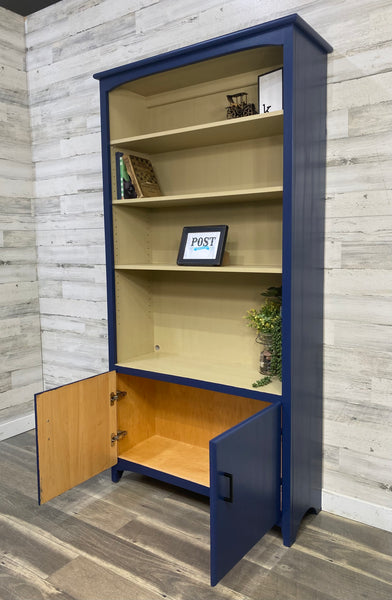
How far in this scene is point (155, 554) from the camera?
1.92m

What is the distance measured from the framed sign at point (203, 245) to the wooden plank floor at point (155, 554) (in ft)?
3.62

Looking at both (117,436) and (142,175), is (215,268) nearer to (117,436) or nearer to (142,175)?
(142,175)

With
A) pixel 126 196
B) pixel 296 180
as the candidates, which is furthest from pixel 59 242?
pixel 296 180

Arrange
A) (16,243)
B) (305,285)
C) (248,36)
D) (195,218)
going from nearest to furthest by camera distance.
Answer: (248,36), (305,285), (195,218), (16,243)

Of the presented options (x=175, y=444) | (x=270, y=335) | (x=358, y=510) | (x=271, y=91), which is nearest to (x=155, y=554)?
(x=175, y=444)

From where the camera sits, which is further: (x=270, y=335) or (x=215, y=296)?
(x=215, y=296)

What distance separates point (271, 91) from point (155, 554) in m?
1.86

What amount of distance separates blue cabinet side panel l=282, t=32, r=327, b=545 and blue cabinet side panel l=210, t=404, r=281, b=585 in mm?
73

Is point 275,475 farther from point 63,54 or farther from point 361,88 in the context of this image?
point 63,54

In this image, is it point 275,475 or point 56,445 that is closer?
point 275,475

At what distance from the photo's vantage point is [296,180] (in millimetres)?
1835

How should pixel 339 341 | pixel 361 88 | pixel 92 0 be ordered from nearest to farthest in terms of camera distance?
pixel 361 88
pixel 339 341
pixel 92 0

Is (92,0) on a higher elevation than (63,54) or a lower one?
higher

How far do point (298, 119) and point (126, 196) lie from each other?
0.89 meters
